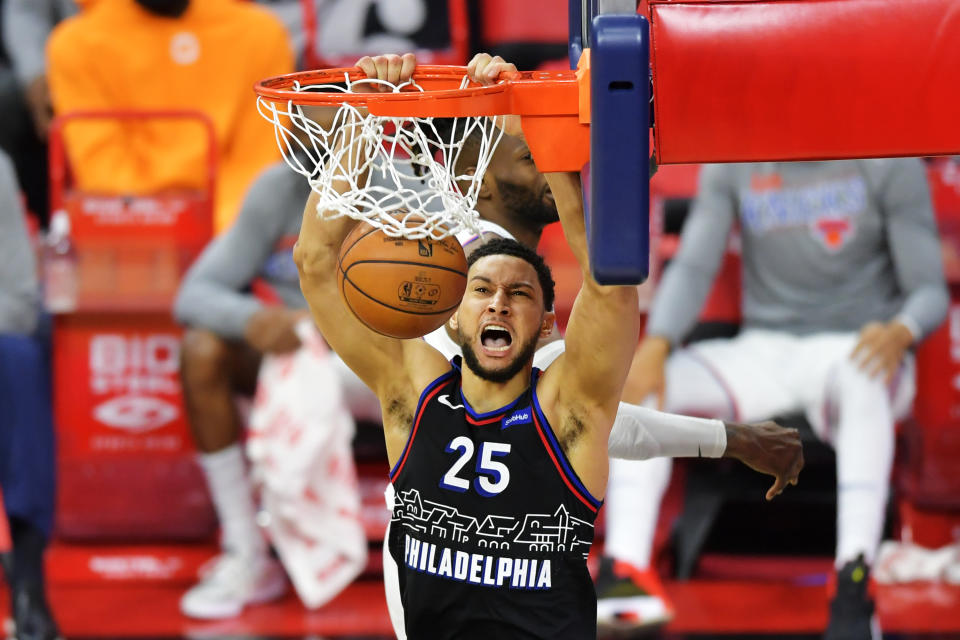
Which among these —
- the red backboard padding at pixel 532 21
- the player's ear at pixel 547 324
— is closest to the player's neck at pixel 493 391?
the player's ear at pixel 547 324

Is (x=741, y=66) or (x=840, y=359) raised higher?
(x=741, y=66)

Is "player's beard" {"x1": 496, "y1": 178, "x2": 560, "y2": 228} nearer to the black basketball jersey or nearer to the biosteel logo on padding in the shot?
the black basketball jersey

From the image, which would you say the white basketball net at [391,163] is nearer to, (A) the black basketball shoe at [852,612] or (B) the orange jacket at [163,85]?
(A) the black basketball shoe at [852,612]

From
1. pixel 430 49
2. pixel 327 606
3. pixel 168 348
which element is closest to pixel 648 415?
pixel 327 606

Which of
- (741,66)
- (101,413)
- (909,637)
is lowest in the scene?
(909,637)

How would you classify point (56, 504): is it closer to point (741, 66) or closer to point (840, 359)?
point (840, 359)

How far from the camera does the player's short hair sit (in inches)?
107

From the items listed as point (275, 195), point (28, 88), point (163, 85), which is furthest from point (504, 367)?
point (28, 88)

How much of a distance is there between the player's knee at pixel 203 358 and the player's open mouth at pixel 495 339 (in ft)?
7.34

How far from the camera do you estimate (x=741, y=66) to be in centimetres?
215

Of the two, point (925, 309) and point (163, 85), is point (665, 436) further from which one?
point (163, 85)

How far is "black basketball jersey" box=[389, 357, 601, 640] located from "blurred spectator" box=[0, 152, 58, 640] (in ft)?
7.58

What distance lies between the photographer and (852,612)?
4.14 m

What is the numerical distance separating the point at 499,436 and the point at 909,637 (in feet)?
7.73
